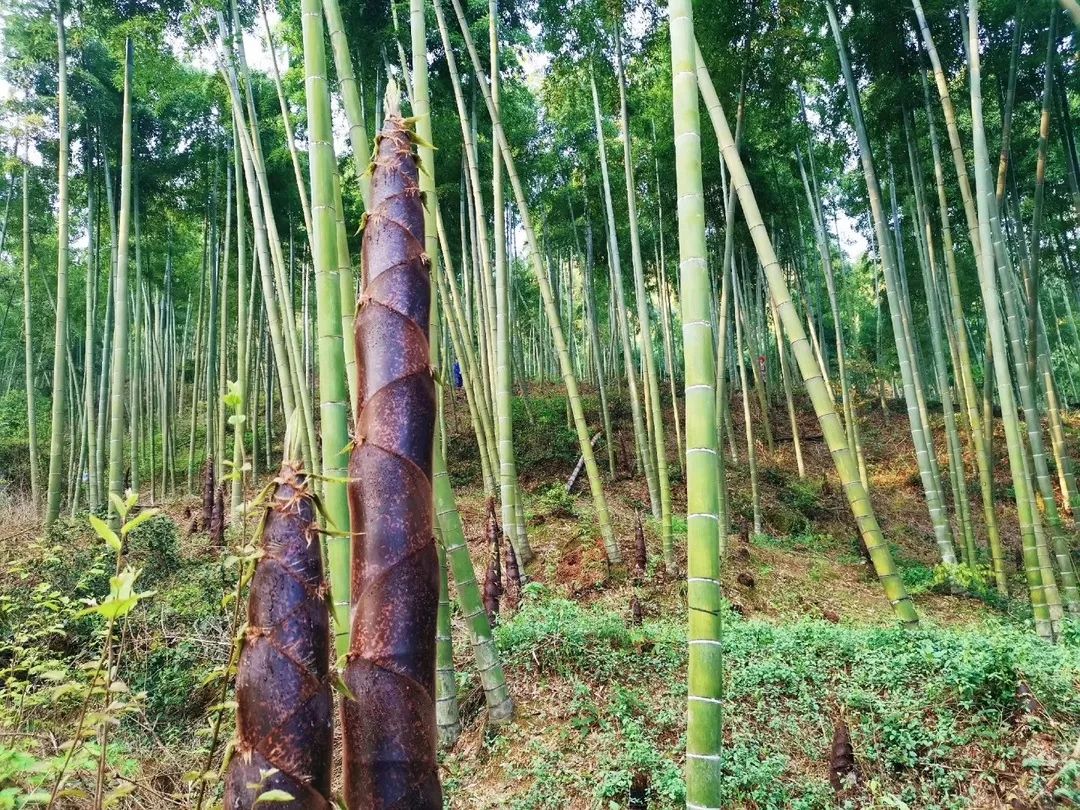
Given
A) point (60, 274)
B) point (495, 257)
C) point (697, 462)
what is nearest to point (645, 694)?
point (697, 462)

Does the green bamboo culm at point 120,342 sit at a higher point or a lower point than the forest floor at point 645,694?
higher

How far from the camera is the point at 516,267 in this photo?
19.5 metres

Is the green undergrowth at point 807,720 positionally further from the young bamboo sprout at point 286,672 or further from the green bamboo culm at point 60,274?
the green bamboo culm at point 60,274

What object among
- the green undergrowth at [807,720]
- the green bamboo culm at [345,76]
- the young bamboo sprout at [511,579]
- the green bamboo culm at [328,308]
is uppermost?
the green bamboo culm at [345,76]

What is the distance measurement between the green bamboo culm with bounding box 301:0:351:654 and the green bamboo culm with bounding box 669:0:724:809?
822mm

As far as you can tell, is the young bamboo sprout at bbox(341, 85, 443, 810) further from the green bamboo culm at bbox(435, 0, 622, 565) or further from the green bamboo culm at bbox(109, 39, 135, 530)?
the green bamboo culm at bbox(109, 39, 135, 530)

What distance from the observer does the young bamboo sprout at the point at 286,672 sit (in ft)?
2.06

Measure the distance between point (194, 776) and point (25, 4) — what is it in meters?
9.44

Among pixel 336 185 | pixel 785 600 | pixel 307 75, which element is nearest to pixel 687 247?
pixel 336 185

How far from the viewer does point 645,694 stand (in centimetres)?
362

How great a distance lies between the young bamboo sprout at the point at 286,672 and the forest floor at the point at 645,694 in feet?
1.40

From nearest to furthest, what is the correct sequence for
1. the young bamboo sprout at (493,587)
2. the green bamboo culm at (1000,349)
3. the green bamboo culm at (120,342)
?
the green bamboo culm at (1000,349) → the young bamboo sprout at (493,587) → the green bamboo culm at (120,342)

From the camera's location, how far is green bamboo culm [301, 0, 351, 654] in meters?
1.36

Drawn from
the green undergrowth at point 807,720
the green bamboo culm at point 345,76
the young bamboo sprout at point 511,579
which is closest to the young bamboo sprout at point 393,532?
the green bamboo culm at point 345,76
